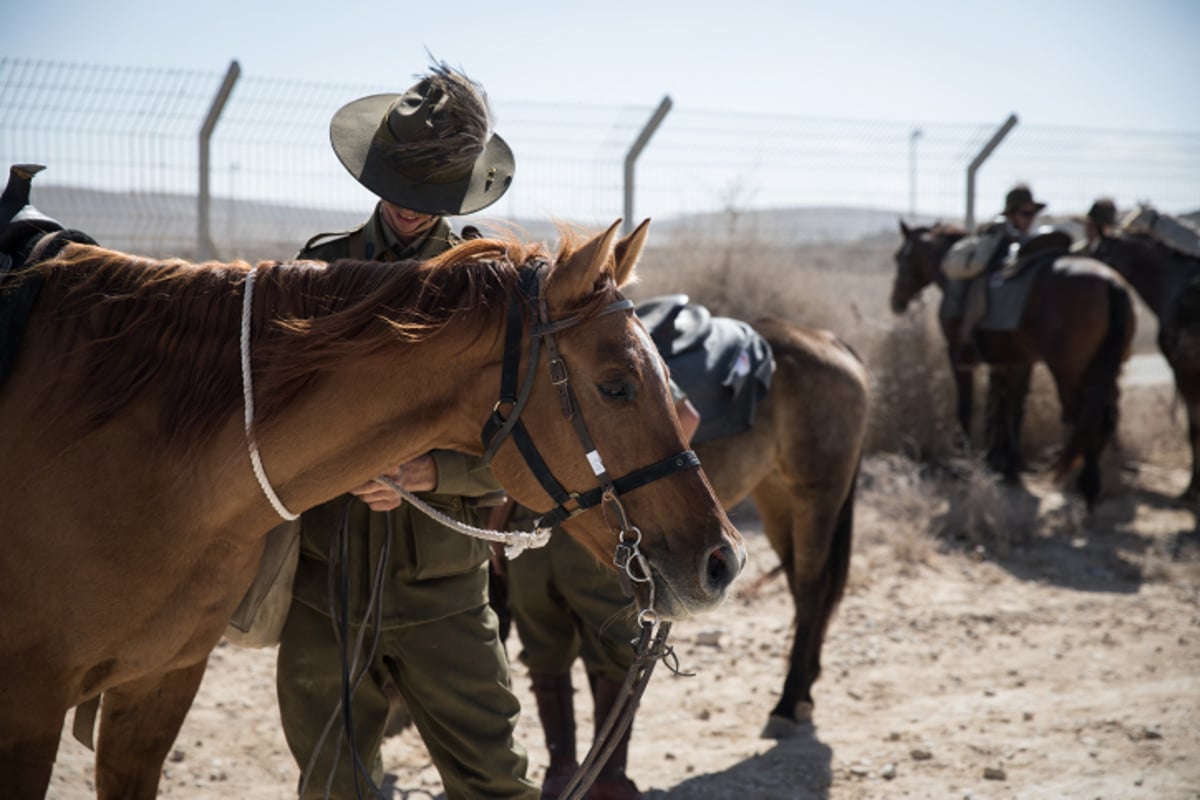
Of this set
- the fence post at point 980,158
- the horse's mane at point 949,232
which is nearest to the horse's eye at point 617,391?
the horse's mane at point 949,232

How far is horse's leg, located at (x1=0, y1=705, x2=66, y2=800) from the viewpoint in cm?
195

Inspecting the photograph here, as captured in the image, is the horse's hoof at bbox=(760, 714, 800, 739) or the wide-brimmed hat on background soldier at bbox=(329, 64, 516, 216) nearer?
the wide-brimmed hat on background soldier at bbox=(329, 64, 516, 216)

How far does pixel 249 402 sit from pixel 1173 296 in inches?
326

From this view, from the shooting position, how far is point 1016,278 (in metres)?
8.69

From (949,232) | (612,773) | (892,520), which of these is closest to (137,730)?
(612,773)

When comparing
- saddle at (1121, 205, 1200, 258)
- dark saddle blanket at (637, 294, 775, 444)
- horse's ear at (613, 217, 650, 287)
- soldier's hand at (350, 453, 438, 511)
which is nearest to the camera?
horse's ear at (613, 217, 650, 287)

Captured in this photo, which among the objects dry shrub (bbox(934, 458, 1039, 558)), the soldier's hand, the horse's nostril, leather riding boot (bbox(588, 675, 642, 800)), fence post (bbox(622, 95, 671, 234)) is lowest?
dry shrub (bbox(934, 458, 1039, 558))

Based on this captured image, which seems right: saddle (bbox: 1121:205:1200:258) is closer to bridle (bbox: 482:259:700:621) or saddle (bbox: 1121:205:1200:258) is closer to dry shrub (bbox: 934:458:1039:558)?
Answer: dry shrub (bbox: 934:458:1039:558)

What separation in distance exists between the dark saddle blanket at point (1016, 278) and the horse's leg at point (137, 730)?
7.64 m

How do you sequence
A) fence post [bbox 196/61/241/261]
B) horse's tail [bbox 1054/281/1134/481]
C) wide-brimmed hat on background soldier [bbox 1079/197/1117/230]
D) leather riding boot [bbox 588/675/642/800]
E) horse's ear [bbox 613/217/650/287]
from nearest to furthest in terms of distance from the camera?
horse's ear [bbox 613/217/650/287] < leather riding boot [bbox 588/675/642/800] < fence post [bbox 196/61/241/261] < horse's tail [bbox 1054/281/1134/481] < wide-brimmed hat on background soldier [bbox 1079/197/1117/230]

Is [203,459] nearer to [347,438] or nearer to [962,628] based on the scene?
[347,438]

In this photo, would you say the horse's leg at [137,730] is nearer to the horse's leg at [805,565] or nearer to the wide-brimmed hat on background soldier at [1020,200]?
the horse's leg at [805,565]

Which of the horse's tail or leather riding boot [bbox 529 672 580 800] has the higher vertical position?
the horse's tail

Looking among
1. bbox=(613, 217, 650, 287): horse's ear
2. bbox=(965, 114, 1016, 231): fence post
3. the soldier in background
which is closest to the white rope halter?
the soldier in background
